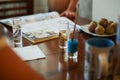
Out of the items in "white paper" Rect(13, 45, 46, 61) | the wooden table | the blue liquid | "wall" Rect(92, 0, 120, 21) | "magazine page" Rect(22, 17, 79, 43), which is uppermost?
"wall" Rect(92, 0, 120, 21)

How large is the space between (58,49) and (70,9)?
75 centimetres

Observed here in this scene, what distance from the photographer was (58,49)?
1.21 meters

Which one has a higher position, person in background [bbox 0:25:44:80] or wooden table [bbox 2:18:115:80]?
person in background [bbox 0:25:44:80]

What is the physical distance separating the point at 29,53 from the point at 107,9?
0.95m

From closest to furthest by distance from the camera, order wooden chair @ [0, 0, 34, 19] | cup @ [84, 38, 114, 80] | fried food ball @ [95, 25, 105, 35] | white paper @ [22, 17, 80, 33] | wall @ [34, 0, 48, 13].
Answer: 1. cup @ [84, 38, 114, 80]
2. fried food ball @ [95, 25, 105, 35]
3. white paper @ [22, 17, 80, 33]
4. wooden chair @ [0, 0, 34, 19]
5. wall @ [34, 0, 48, 13]

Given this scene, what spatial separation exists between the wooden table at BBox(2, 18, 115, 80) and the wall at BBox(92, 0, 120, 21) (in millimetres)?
643

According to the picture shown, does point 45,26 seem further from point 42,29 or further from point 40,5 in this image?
point 40,5

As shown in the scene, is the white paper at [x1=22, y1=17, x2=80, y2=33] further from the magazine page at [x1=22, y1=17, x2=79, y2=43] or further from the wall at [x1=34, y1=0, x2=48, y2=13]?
the wall at [x1=34, y1=0, x2=48, y2=13]

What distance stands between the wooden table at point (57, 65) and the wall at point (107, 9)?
2.11 feet

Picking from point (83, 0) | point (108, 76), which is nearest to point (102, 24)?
point (108, 76)

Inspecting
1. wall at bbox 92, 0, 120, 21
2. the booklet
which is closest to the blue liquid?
the booklet

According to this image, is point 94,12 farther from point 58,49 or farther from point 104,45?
point 104,45

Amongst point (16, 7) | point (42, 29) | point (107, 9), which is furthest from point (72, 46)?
point (16, 7)

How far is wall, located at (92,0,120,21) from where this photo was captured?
178 centimetres
